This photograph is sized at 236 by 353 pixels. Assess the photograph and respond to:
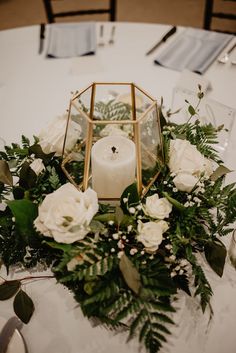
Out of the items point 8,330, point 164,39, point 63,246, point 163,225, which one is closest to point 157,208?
point 163,225

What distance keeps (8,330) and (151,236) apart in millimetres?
470

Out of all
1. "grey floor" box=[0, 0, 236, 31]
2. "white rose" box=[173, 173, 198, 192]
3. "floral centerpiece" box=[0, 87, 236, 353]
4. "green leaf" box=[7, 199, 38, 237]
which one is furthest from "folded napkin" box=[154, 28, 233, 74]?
"grey floor" box=[0, 0, 236, 31]

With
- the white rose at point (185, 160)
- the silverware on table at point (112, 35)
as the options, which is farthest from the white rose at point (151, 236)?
the silverware on table at point (112, 35)

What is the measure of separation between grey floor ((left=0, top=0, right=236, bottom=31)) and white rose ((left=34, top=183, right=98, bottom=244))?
13.9ft

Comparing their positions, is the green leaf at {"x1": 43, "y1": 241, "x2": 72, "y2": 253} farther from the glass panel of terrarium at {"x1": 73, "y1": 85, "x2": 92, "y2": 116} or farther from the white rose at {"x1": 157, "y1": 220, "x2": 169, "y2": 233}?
the glass panel of terrarium at {"x1": 73, "y1": 85, "x2": 92, "y2": 116}

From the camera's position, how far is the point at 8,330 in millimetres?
936

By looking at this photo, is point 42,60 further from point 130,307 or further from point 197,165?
point 130,307

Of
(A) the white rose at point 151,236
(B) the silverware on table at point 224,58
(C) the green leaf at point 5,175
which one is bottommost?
(A) the white rose at point 151,236

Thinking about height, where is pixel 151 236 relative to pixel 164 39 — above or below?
below

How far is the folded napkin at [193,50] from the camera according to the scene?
1926mm

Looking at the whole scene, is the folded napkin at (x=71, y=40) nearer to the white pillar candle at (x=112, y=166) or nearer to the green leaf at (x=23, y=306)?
the white pillar candle at (x=112, y=166)

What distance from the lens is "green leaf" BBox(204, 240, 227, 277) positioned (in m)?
1.04

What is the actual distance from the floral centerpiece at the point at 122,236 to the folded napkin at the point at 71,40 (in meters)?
1.05

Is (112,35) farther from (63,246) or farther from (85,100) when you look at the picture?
(63,246)
